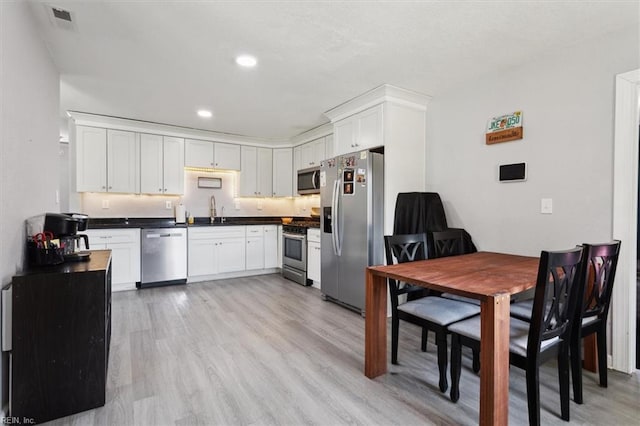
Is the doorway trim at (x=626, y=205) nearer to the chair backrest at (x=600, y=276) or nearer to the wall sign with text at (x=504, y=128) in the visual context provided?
the chair backrest at (x=600, y=276)

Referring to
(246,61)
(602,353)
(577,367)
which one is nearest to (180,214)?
(246,61)

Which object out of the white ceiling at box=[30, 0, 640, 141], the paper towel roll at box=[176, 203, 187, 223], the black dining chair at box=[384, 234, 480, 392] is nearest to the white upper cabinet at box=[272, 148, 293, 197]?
the paper towel roll at box=[176, 203, 187, 223]

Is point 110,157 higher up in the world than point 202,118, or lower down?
lower down

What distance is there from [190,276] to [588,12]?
202 inches

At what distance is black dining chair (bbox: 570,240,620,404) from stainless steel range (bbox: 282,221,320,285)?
3149 millimetres

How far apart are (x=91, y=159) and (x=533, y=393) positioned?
17.4 feet

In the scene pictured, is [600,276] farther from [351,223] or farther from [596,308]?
[351,223]

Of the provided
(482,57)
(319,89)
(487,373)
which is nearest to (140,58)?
(319,89)

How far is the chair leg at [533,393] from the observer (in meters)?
1.48

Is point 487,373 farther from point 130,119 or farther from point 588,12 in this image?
point 130,119

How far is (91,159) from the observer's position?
4348 mm

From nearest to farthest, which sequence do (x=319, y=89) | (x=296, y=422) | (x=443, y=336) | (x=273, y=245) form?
(x=296, y=422) < (x=443, y=336) < (x=319, y=89) < (x=273, y=245)

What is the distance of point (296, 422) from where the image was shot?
1677 mm

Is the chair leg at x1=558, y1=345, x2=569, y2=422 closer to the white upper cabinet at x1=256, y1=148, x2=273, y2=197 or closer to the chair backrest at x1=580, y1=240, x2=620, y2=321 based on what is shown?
the chair backrest at x1=580, y1=240, x2=620, y2=321
